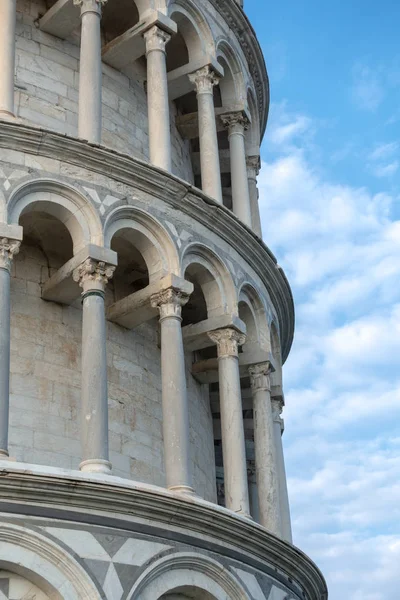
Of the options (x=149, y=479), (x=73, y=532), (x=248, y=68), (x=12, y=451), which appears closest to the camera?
(x=73, y=532)

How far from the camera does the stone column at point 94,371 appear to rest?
13953 mm

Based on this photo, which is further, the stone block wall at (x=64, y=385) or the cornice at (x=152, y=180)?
the cornice at (x=152, y=180)

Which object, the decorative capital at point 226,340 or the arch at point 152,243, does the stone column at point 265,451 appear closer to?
the decorative capital at point 226,340

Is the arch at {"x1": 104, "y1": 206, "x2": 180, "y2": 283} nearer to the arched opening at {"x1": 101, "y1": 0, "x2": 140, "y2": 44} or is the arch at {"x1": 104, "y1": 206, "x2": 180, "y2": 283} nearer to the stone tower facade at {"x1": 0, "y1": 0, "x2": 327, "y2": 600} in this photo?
the stone tower facade at {"x1": 0, "y1": 0, "x2": 327, "y2": 600}

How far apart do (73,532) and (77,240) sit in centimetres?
421

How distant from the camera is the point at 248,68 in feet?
72.2

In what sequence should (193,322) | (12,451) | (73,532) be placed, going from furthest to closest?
(193,322), (12,451), (73,532)

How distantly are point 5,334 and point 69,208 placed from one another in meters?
2.30

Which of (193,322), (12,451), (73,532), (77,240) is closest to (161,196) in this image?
(77,240)

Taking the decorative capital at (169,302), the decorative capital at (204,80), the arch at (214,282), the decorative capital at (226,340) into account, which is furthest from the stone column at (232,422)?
the decorative capital at (204,80)

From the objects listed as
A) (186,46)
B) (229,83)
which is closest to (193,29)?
(186,46)

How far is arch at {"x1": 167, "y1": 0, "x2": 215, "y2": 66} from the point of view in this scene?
19.8m

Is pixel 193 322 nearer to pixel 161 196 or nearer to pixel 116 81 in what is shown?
pixel 161 196

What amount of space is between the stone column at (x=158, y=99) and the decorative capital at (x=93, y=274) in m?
2.48
